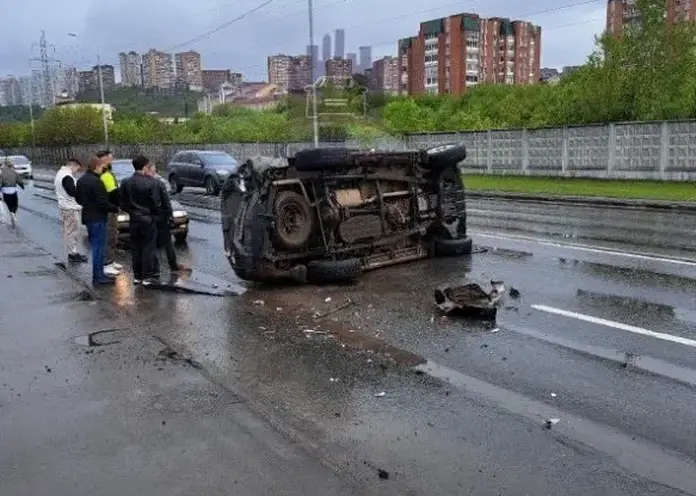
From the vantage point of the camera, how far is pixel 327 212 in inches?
375

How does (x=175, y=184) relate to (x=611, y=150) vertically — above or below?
below

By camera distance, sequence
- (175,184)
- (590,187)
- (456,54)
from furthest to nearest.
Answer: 1. (456,54)
2. (175,184)
3. (590,187)

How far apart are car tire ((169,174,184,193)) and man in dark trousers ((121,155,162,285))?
19.4 m

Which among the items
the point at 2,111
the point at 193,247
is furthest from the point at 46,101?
the point at 193,247

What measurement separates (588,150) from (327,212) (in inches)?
800

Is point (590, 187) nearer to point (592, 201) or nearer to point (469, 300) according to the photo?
point (592, 201)

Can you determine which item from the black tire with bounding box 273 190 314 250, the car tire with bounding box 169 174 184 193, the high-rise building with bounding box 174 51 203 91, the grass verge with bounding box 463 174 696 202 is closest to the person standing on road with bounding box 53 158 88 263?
the black tire with bounding box 273 190 314 250

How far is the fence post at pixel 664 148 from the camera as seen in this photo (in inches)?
957

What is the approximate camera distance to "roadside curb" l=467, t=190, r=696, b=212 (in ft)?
61.2

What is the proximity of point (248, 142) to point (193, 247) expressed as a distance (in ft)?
113

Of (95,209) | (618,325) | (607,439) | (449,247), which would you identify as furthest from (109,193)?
(607,439)

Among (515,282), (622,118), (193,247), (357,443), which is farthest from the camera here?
(622,118)

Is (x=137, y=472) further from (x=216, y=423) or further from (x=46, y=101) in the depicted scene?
(x=46, y=101)

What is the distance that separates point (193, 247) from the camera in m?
13.7
